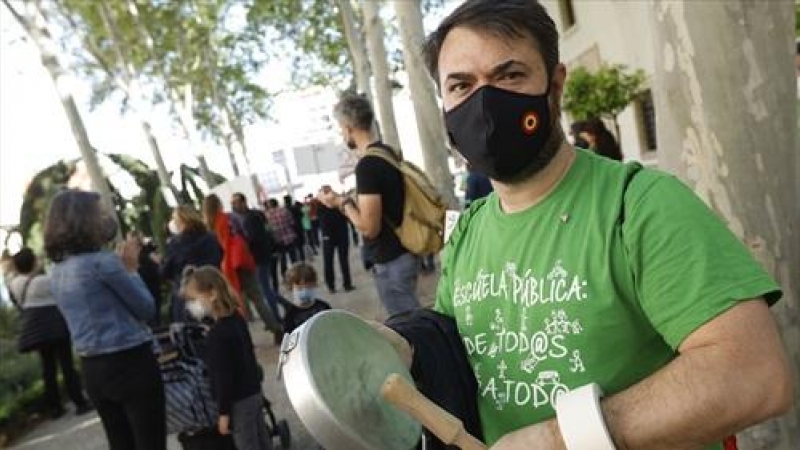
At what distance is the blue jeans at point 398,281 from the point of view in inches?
178

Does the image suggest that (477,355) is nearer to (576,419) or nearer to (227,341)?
(576,419)

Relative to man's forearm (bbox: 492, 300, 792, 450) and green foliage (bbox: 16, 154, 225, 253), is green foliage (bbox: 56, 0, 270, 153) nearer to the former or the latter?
green foliage (bbox: 16, 154, 225, 253)

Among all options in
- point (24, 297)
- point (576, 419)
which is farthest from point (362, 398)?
point (24, 297)

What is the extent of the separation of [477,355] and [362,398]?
374 millimetres

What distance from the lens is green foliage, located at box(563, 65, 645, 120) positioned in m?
12.9

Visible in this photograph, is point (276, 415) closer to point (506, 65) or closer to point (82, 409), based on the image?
point (82, 409)

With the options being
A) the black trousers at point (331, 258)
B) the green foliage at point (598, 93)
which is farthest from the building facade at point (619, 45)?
the black trousers at point (331, 258)

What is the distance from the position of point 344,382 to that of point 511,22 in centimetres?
71

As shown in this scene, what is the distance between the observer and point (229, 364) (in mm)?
4379

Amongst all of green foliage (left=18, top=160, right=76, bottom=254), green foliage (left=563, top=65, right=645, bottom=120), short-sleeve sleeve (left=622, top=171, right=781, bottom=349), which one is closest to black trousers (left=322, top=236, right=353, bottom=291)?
green foliage (left=563, top=65, right=645, bottom=120)

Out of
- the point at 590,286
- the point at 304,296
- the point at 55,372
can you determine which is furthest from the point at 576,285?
the point at 55,372

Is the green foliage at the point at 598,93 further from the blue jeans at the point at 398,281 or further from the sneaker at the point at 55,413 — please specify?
the blue jeans at the point at 398,281

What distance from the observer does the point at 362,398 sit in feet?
4.15

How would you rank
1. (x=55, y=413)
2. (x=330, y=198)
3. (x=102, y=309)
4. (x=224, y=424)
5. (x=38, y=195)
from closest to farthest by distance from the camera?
(x=102, y=309) → (x=224, y=424) → (x=330, y=198) → (x=55, y=413) → (x=38, y=195)
